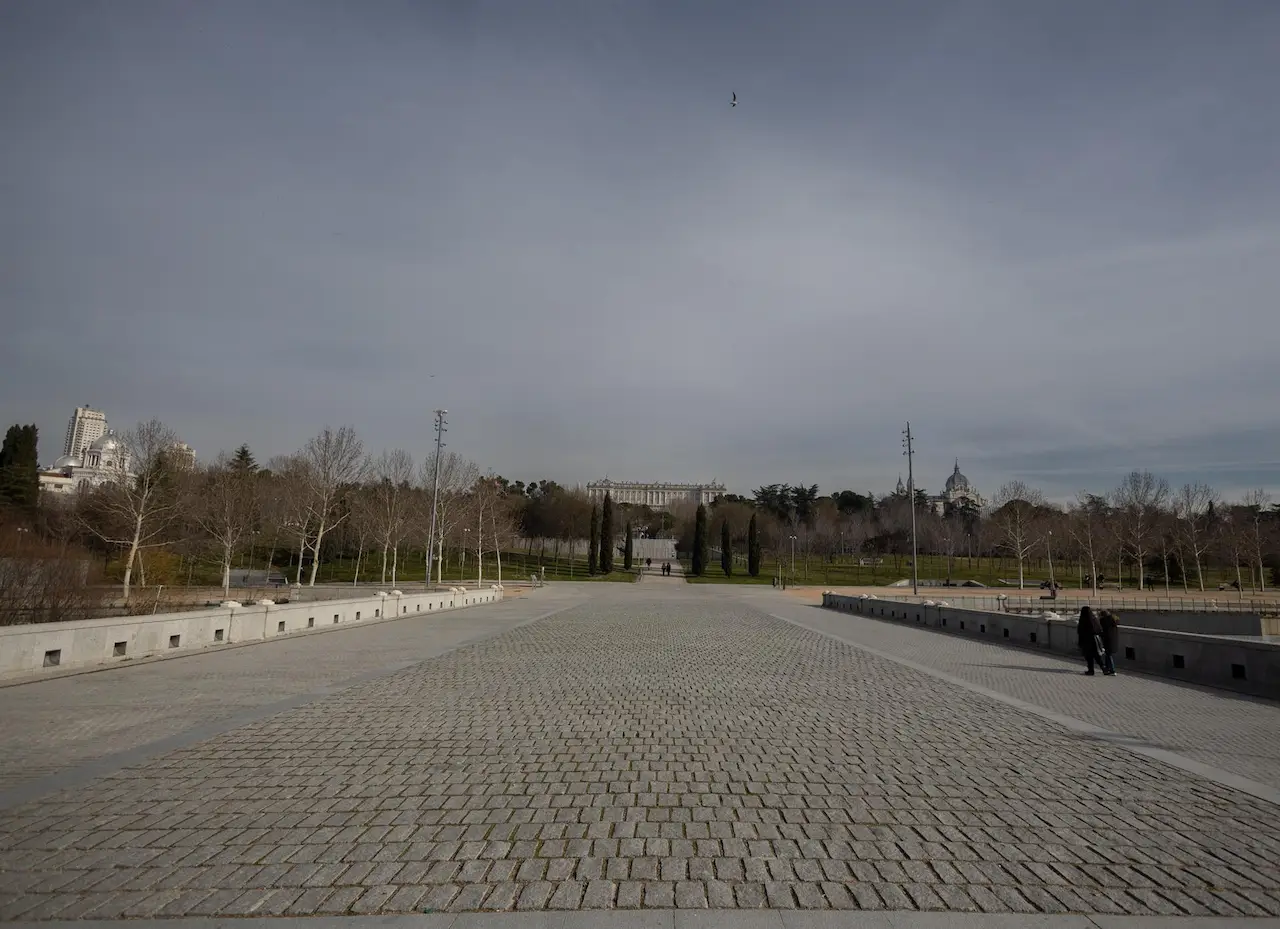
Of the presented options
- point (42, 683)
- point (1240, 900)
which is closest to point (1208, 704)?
point (1240, 900)

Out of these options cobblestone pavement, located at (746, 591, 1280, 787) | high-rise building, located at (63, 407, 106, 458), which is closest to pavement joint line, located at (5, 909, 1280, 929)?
cobblestone pavement, located at (746, 591, 1280, 787)

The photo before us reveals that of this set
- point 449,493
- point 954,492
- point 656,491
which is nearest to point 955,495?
point 954,492

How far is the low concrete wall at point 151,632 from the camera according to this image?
10.5 meters

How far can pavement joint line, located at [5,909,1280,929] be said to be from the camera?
3441 mm

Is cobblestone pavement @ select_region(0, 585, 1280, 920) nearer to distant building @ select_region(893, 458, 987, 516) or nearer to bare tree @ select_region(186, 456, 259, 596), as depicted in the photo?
bare tree @ select_region(186, 456, 259, 596)

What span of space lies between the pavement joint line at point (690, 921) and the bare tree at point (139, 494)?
33.6 m

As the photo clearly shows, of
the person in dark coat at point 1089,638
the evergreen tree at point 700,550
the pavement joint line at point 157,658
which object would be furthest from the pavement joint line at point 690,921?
the evergreen tree at point 700,550

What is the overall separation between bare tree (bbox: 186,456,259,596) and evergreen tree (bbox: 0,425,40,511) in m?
14.4

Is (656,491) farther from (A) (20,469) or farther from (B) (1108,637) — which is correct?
(B) (1108,637)

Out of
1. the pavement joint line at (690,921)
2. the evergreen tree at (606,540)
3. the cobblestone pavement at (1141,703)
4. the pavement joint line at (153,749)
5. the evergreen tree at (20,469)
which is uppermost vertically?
the evergreen tree at (20,469)

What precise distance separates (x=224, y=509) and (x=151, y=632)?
2947 centimetres

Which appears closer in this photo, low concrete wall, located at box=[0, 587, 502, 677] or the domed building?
low concrete wall, located at box=[0, 587, 502, 677]

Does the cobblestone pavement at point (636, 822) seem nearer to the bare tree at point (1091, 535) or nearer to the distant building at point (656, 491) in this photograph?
the bare tree at point (1091, 535)

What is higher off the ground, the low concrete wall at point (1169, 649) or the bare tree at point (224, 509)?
the bare tree at point (224, 509)
